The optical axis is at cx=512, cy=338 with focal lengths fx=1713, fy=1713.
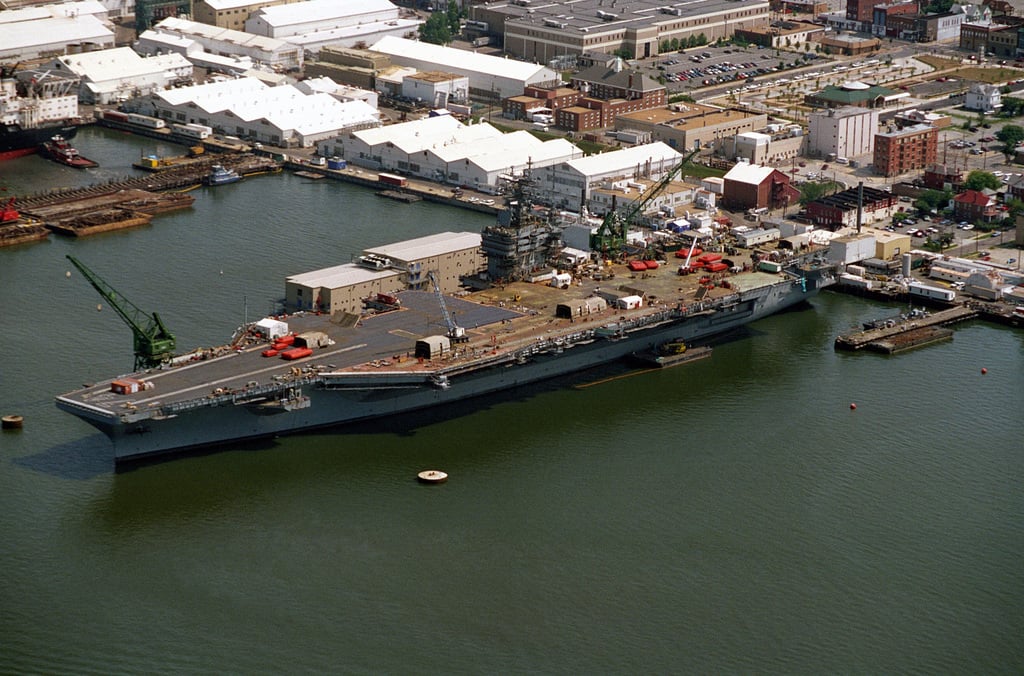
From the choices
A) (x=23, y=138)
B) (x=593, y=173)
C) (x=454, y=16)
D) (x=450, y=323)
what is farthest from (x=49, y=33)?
(x=450, y=323)

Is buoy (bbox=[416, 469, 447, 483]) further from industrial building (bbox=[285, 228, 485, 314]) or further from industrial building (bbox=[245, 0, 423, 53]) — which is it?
industrial building (bbox=[245, 0, 423, 53])

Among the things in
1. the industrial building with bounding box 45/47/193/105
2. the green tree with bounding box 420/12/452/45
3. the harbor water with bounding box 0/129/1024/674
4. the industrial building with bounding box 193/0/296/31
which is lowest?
the harbor water with bounding box 0/129/1024/674

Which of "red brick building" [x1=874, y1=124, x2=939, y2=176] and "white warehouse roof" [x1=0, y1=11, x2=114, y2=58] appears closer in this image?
"red brick building" [x1=874, y1=124, x2=939, y2=176]

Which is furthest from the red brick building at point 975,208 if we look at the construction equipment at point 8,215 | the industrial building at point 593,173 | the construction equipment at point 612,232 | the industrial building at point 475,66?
the construction equipment at point 8,215

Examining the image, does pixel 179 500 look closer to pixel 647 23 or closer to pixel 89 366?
pixel 89 366

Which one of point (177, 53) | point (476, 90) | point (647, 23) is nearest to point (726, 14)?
point (647, 23)

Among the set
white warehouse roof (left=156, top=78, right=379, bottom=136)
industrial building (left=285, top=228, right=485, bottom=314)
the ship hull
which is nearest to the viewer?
industrial building (left=285, top=228, right=485, bottom=314)

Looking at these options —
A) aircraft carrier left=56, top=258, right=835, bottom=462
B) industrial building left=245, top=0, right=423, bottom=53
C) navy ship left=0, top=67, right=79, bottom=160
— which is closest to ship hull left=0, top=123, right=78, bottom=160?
navy ship left=0, top=67, right=79, bottom=160
